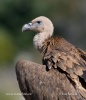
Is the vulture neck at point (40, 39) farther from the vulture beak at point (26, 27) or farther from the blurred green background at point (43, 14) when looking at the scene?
the blurred green background at point (43, 14)

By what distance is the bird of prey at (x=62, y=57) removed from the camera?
14.1 metres

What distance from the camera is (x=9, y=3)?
51.0 m

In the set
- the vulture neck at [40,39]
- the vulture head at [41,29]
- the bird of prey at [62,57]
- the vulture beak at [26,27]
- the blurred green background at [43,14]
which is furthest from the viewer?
the blurred green background at [43,14]

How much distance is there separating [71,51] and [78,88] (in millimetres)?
1153

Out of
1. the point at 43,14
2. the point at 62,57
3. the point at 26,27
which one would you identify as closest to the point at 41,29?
the point at 26,27

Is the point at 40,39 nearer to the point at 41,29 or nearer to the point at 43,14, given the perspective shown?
the point at 41,29

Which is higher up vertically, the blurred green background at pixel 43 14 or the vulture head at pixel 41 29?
the blurred green background at pixel 43 14

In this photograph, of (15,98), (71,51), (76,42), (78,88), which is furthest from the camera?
(76,42)

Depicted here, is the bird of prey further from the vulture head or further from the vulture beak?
the vulture beak

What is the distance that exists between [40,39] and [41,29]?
608mm

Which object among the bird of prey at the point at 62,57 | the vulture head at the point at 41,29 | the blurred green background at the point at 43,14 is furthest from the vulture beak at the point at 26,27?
the blurred green background at the point at 43,14

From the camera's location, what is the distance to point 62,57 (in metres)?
14.5

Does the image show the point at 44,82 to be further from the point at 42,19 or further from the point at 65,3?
the point at 65,3

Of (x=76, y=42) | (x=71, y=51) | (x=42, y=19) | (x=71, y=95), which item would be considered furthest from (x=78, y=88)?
(x=76, y=42)
